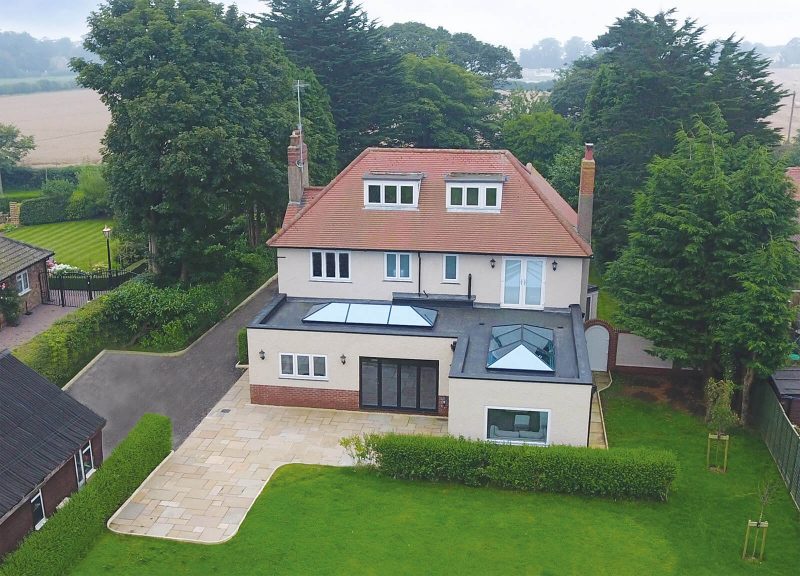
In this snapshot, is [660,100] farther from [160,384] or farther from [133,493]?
[133,493]

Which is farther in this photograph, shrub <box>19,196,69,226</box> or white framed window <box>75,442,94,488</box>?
shrub <box>19,196,69,226</box>

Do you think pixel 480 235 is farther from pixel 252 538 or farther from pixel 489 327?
pixel 252 538

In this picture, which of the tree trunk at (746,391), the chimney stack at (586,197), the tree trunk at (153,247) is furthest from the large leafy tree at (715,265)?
the tree trunk at (153,247)

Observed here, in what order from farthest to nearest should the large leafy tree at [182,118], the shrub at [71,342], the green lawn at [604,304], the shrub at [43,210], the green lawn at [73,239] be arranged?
the shrub at [43,210], the green lawn at [73,239], the green lawn at [604,304], the large leafy tree at [182,118], the shrub at [71,342]

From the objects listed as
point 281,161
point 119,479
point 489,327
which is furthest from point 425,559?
point 281,161

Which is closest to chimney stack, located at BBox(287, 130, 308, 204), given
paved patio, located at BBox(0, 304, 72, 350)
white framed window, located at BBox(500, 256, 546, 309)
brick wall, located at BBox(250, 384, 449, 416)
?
brick wall, located at BBox(250, 384, 449, 416)

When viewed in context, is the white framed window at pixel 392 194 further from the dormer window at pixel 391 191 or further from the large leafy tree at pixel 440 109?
the large leafy tree at pixel 440 109

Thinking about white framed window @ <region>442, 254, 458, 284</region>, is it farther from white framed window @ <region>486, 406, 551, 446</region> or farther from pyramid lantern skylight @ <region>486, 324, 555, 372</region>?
white framed window @ <region>486, 406, 551, 446</region>
